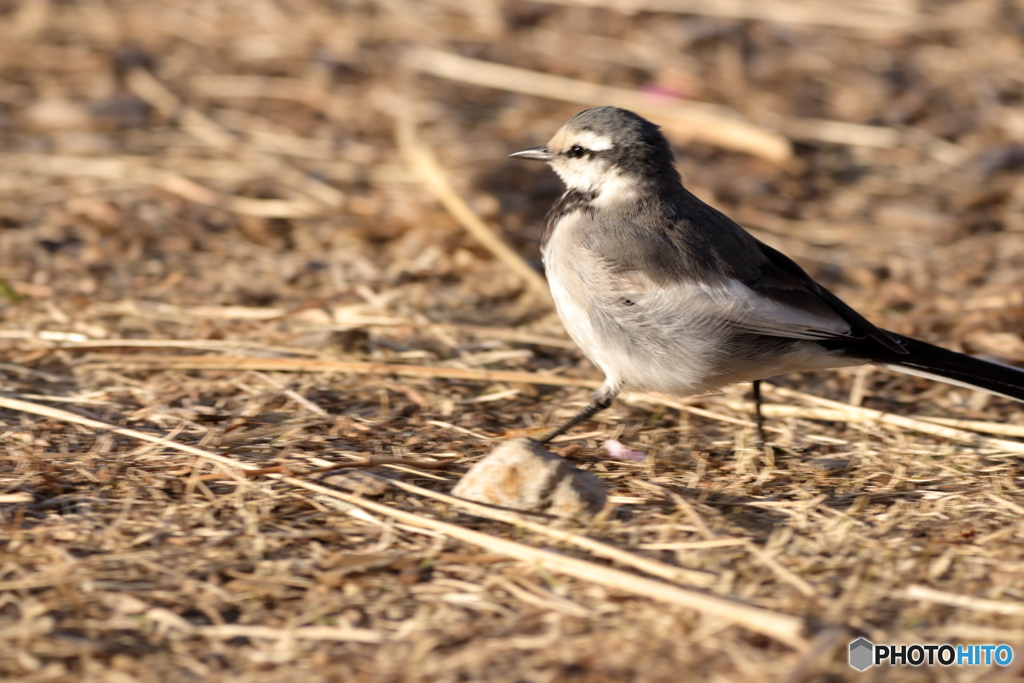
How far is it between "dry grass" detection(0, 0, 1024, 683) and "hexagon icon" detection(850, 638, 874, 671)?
30 mm

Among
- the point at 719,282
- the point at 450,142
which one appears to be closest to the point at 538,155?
the point at 719,282

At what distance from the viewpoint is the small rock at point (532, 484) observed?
3305mm

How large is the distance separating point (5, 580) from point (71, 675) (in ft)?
1.66

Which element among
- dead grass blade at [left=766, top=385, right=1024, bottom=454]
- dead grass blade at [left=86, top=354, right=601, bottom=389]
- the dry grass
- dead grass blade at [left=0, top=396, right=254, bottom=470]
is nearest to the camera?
Answer: the dry grass

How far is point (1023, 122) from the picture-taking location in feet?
23.3

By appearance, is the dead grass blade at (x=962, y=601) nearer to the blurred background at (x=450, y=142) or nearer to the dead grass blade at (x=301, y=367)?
the dead grass blade at (x=301, y=367)

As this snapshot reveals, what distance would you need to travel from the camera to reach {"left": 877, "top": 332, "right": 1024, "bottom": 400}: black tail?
3848 mm

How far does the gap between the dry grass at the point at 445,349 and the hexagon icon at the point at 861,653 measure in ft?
0.10

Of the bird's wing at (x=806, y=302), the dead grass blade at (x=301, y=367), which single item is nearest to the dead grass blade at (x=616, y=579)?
the dead grass blade at (x=301, y=367)

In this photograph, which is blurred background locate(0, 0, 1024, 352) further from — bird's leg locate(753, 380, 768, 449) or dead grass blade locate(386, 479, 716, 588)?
dead grass blade locate(386, 479, 716, 588)

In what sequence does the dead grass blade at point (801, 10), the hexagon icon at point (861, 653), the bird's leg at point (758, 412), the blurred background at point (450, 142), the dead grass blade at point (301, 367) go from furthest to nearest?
the dead grass blade at point (801, 10) → the blurred background at point (450, 142) → the dead grass blade at point (301, 367) → the bird's leg at point (758, 412) → the hexagon icon at point (861, 653)

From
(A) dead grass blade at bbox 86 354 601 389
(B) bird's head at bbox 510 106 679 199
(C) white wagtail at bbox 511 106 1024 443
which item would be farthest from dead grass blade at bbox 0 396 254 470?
(B) bird's head at bbox 510 106 679 199

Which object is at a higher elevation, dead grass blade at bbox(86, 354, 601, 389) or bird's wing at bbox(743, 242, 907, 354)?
bird's wing at bbox(743, 242, 907, 354)

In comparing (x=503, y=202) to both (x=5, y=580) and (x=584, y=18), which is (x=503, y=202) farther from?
(x=5, y=580)
